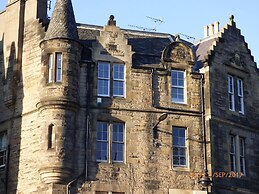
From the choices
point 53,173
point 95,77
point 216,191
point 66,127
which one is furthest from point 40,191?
point 216,191

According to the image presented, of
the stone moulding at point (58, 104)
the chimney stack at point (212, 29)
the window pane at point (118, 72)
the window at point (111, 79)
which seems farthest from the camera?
the chimney stack at point (212, 29)

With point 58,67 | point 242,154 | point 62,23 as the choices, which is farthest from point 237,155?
point 62,23

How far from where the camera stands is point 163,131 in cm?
3472

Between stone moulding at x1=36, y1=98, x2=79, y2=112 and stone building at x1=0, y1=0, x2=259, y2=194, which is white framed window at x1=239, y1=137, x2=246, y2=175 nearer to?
stone building at x1=0, y1=0, x2=259, y2=194

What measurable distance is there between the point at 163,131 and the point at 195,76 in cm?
379

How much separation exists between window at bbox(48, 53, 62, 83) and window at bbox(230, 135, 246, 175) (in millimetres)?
Result: 10162

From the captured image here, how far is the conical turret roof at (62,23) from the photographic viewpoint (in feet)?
112

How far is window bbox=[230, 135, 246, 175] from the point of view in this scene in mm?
36156

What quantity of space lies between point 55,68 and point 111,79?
313 cm

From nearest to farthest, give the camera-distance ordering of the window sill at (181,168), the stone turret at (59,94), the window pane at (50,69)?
the stone turret at (59,94)
the window pane at (50,69)
the window sill at (181,168)

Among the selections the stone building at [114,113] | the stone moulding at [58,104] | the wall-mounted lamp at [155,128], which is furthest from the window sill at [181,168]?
the stone moulding at [58,104]

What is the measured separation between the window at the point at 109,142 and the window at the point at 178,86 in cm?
357

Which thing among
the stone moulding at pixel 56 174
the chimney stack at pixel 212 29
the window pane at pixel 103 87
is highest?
the chimney stack at pixel 212 29
